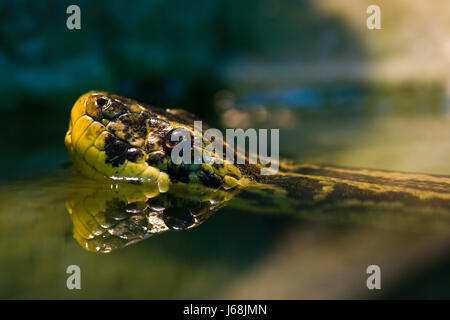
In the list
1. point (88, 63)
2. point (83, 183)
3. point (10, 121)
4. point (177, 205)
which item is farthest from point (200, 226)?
point (88, 63)

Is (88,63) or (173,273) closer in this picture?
(173,273)

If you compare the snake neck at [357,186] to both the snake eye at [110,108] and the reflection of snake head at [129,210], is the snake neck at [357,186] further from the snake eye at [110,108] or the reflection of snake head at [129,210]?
the snake eye at [110,108]

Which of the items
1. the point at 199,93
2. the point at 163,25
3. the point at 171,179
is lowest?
the point at 171,179

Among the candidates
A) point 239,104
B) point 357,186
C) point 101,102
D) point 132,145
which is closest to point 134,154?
point 132,145

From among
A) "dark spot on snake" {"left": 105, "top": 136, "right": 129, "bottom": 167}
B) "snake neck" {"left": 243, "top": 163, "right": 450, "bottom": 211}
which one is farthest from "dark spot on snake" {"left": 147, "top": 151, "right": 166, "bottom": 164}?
"snake neck" {"left": 243, "top": 163, "right": 450, "bottom": 211}

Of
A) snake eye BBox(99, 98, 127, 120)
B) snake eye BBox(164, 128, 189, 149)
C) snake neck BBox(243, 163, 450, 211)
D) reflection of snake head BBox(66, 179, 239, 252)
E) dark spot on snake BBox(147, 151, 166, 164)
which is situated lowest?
reflection of snake head BBox(66, 179, 239, 252)

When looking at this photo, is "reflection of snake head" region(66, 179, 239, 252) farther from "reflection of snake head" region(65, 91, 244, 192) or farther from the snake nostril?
the snake nostril

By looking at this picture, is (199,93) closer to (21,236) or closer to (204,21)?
(204,21)

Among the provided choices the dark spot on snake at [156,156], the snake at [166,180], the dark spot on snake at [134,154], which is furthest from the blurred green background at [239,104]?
the dark spot on snake at [156,156]
